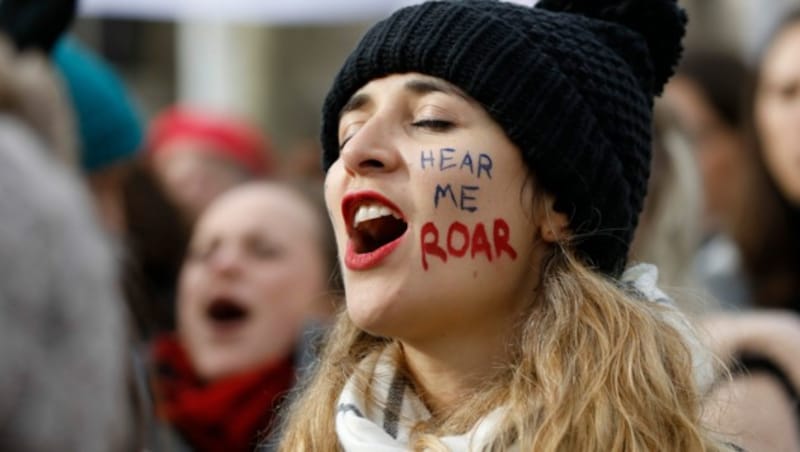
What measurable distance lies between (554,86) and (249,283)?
7.68ft

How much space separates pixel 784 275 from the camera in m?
5.11

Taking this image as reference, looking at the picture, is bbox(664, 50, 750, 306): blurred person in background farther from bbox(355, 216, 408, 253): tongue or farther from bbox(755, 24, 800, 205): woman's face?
bbox(355, 216, 408, 253): tongue

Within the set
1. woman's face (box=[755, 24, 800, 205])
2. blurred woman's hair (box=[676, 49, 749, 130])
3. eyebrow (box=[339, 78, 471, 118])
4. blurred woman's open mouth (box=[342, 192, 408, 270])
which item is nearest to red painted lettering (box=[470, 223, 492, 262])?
blurred woman's open mouth (box=[342, 192, 408, 270])

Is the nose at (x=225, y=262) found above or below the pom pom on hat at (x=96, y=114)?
below

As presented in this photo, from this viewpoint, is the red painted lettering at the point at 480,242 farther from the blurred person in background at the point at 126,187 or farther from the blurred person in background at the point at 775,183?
the blurred person in background at the point at 775,183

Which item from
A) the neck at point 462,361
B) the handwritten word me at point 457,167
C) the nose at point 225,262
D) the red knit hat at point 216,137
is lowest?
the red knit hat at point 216,137

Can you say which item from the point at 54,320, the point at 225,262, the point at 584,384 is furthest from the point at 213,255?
the point at 54,320

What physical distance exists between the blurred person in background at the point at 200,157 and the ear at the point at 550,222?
3625mm

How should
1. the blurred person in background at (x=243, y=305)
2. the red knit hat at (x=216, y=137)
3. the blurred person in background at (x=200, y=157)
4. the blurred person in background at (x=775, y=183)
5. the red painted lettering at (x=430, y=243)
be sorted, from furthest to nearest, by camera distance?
the red knit hat at (x=216, y=137)
the blurred person in background at (x=200, y=157)
the blurred person in background at (x=775, y=183)
the blurred person in background at (x=243, y=305)
the red painted lettering at (x=430, y=243)

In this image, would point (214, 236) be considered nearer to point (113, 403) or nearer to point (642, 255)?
point (642, 255)

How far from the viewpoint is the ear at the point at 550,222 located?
285 centimetres

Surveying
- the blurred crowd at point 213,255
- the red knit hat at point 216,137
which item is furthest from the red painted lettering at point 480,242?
the red knit hat at point 216,137

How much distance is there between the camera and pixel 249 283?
499cm

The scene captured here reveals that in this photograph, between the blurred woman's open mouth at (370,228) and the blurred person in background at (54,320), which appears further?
the blurred woman's open mouth at (370,228)
